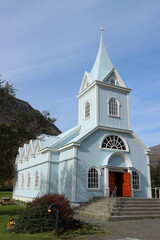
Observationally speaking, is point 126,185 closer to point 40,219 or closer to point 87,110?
point 87,110

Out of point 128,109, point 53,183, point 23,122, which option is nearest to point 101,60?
point 128,109

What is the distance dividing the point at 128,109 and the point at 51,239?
17644 mm

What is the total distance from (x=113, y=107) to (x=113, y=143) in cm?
388

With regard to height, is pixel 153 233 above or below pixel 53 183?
below

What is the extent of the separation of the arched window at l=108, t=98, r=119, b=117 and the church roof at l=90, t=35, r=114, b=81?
251 cm

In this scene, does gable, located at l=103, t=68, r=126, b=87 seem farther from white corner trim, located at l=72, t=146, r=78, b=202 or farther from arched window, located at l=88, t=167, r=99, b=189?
arched window, located at l=88, t=167, r=99, b=189

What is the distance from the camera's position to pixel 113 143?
70.1 feet

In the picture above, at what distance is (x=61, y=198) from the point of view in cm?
1082

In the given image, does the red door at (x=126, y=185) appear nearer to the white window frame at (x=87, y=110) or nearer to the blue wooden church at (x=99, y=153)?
the blue wooden church at (x=99, y=153)

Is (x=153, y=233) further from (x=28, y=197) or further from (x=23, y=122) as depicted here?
(x=28, y=197)

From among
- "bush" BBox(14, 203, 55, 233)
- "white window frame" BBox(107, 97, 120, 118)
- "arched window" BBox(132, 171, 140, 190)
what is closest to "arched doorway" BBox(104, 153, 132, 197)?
"arched window" BBox(132, 171, 140, 190)

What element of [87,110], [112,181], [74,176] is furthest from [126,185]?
[87,110]

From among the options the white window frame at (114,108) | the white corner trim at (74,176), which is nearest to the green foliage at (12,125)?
the white corner trim at (74,176)

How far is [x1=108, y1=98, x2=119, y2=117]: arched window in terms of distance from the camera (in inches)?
899
